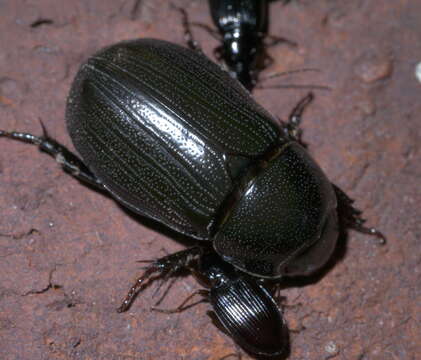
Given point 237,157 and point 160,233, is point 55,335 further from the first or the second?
point 237,157

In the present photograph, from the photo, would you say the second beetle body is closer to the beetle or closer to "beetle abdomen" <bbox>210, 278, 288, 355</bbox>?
"beetle abdomen" <bbox>210, 278, 288, 355</bbox>

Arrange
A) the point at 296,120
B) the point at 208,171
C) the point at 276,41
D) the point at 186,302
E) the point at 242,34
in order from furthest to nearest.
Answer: the point at 242,34 < the point at 276,41 < the point at 296,120 < the point at 186,302 < the point at 208,171

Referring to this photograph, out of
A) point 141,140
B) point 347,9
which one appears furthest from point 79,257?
point 347,9

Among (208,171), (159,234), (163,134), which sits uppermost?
(163,134)

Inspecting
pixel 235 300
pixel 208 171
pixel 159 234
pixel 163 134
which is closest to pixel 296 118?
pixel 208 171

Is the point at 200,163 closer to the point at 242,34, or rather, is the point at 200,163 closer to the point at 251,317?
the point at 251,317

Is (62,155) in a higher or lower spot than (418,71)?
lower

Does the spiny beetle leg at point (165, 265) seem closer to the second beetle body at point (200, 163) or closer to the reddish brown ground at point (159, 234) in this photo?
the reddish brown ground at point (159, 234)

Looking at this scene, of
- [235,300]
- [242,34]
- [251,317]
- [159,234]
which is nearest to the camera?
[251,317]
